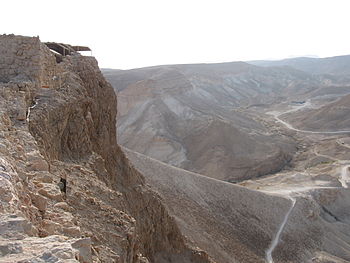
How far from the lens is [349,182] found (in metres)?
30.0

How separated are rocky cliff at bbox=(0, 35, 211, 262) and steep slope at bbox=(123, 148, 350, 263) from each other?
5.26 meters

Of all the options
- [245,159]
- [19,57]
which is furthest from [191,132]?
[19,57]

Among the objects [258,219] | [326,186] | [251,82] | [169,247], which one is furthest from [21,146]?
[251,82]

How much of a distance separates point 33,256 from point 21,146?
2780 millimetres

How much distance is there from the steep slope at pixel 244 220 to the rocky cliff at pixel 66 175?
17.2ft

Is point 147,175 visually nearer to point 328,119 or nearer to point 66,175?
point 66,175

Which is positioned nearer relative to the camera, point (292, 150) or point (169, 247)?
point (169, 247)

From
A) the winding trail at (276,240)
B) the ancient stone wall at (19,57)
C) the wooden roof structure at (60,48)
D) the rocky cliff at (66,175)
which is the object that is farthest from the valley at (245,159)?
the ancient stone wall at (19,57)

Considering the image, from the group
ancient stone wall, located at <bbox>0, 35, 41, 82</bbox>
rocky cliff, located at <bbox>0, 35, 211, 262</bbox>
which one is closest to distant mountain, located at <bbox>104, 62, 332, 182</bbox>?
rocky cliff, located at <bbox>0, 35, 211, 262</bbox>

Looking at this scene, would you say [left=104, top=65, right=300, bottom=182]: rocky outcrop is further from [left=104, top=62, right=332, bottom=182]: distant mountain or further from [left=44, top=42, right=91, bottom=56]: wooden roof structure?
[left=44, top=42, right=91, bottom=56]: wooden roof structure

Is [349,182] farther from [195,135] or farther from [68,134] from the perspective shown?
[68,134]

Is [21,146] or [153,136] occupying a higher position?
[21,146]

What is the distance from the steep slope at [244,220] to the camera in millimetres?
16484

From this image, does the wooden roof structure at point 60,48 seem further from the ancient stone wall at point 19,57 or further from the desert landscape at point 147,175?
the ancient stone wall at point 19,57
